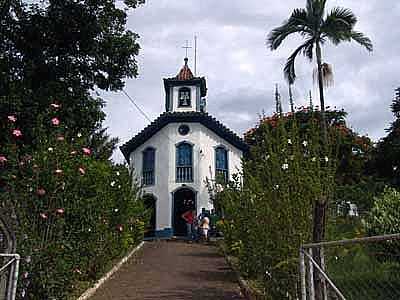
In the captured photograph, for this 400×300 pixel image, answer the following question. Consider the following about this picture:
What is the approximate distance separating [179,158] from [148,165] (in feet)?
5.89

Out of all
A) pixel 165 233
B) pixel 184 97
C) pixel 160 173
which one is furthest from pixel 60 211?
pixel 184 97

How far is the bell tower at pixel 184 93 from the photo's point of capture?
28938 mm

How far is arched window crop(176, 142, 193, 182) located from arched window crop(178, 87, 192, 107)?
237cm

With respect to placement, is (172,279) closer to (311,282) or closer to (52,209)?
(52,209)

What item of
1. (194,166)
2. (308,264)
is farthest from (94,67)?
(194,166)

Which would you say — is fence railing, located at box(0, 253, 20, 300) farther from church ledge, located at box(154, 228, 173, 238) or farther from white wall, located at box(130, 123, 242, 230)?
white wall, located at box(130, 123, 242, 230)

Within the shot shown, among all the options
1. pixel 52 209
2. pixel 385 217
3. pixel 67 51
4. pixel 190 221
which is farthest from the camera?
pixel 190 221

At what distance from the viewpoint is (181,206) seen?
91.7ft

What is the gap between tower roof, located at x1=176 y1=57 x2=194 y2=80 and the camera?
30147mm

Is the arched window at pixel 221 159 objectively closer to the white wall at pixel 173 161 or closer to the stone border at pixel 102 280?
the white wall at pixel 173 161

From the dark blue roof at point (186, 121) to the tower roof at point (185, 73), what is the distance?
288 cm

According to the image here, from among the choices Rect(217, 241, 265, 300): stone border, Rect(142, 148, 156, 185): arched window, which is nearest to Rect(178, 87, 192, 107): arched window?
Rect(142, 148, 156, 185): arched window

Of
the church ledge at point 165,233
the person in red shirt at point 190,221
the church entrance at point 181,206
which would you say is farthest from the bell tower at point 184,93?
the church ledge at point 165,233

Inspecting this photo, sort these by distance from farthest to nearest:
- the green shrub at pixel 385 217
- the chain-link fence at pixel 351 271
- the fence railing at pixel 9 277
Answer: the green shrub at pixel 385 217 → the fence railing at pixel 9 277 → the chain-link fence at pixel 351 271
